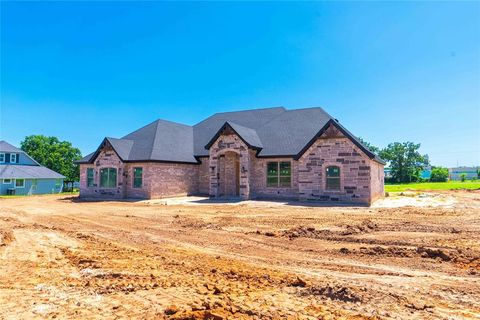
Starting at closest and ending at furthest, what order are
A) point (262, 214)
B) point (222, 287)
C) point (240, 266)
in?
1. point (222, 287)
2. point (240, 266)
3. point (262, 214)

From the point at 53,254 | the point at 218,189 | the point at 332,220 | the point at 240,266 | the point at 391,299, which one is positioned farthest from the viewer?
the point at 218,189

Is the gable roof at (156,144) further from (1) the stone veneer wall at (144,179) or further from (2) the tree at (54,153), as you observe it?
(2) the tree at (54,153)

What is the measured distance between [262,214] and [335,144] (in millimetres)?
8096

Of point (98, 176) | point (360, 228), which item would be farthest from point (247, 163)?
point (98, 176)

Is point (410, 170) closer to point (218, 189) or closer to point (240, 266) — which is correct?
point (218, 189)

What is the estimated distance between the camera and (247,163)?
74.9ft

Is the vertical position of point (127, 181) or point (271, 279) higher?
point (127, 181)

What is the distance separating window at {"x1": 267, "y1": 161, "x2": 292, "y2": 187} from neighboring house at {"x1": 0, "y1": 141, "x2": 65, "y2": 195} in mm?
35426

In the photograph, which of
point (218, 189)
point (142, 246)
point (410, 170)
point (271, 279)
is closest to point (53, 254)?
point (142, 246)

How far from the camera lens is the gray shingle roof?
3922 cm

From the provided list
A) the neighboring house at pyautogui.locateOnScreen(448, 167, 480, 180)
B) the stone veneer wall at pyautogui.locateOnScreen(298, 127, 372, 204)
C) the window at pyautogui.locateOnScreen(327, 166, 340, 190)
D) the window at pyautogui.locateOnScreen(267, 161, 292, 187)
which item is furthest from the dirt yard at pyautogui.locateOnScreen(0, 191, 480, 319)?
the neighboring house at pyautogui.locateOnScreen(448, 167, 480, 180)

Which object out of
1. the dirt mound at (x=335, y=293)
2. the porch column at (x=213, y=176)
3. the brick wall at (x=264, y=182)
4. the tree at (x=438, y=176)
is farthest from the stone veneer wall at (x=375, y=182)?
the tree at (x=438, y=176)

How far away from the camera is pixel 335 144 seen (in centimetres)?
1984

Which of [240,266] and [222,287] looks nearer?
[222,287]
